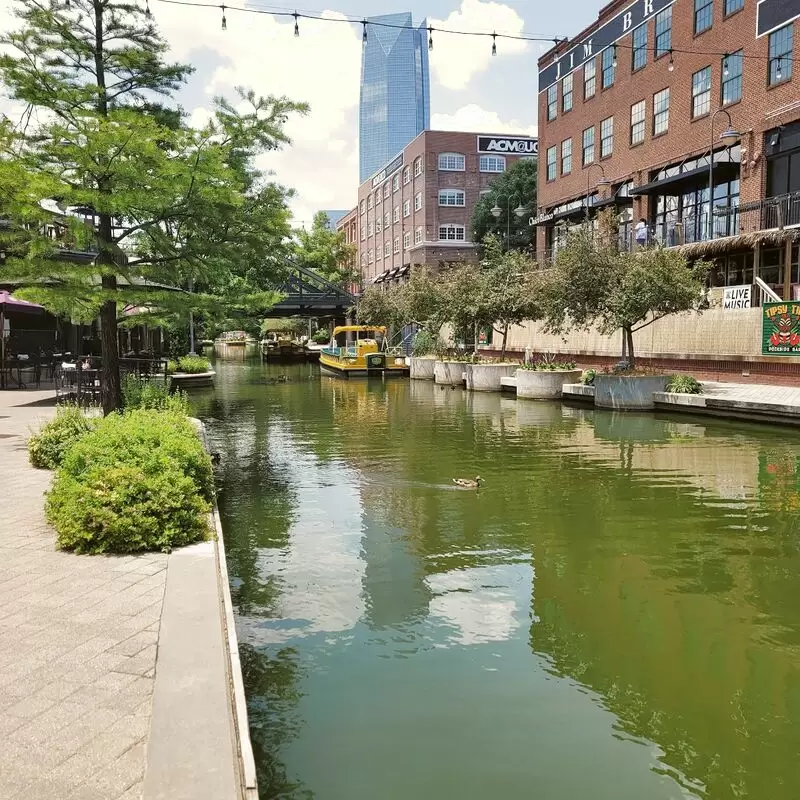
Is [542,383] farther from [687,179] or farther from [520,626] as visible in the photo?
[520,626]

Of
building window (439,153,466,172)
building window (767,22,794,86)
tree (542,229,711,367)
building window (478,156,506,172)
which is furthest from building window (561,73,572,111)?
tree (542,229,711,367)

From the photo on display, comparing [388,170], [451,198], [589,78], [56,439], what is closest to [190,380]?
[56,439]

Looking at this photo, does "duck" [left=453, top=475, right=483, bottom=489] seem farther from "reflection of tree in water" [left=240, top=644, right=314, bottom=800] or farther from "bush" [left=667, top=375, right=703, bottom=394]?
"bush" [left=667, top=375, right=703, bottom=394]

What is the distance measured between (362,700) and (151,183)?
9.18 meters

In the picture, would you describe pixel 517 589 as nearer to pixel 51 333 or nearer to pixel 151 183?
pixel 151 183

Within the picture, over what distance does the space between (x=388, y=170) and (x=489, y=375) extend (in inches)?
2011

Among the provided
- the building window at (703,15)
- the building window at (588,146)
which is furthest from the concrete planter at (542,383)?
the building window at (588,146)

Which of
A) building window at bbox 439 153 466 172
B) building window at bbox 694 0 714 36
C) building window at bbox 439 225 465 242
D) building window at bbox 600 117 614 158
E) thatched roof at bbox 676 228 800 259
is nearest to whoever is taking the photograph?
thatched roof at bbox 676 228 800 259

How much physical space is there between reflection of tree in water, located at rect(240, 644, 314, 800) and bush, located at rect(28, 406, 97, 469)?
231 inches

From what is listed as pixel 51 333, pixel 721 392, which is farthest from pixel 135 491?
pixel 51 333

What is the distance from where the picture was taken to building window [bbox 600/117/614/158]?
130 ft

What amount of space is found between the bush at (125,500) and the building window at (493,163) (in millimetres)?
62311

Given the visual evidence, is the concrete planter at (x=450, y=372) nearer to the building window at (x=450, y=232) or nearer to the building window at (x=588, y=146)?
the building window at (x=588, y=146)

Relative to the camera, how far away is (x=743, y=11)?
99.2 ft
